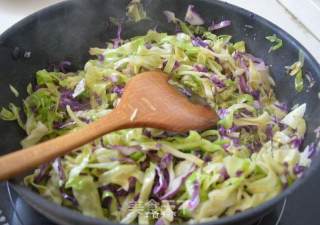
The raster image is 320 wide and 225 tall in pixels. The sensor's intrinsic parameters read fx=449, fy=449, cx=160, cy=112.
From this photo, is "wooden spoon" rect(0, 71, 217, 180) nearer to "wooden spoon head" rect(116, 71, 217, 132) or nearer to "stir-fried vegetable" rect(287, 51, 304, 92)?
"wooden spoon head" rect(116, 71, 217, 132)

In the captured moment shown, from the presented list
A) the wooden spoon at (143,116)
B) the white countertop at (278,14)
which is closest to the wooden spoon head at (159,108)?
the wooden spoon at (143,116)

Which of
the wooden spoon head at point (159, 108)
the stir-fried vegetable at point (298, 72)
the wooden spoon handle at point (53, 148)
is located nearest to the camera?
the wooden spoon handle at point (53, 148)

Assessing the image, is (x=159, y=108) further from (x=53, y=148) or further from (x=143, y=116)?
(x=53, y=148)

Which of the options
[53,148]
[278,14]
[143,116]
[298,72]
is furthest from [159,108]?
[278,14]

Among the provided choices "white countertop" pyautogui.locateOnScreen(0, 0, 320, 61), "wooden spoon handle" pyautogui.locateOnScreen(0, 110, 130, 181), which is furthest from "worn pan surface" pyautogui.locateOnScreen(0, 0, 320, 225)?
"white countertop" pyautogui.locateOnScreen(0, 0, 320, 61)

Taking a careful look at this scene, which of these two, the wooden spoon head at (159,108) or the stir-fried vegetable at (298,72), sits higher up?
the stir-fried vegetable at (298,72)

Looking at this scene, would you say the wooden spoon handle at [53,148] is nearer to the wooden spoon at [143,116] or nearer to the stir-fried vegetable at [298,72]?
the wooden spoon at [143,116]

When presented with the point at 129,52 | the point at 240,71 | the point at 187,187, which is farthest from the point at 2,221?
the point at 240,71
